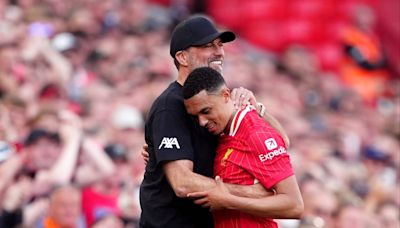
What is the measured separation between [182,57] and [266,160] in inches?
30.8

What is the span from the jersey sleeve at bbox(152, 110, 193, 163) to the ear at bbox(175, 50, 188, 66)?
0.32 metres

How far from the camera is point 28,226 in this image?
8.26 m

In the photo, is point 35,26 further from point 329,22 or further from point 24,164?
point 329,22

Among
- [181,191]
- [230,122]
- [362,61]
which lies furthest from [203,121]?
[362,61]

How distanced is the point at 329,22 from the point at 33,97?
7.10m

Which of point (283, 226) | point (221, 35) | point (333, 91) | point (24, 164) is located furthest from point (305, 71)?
point (221, 35)

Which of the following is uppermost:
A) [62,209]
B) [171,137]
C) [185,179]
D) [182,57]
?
[182,57]

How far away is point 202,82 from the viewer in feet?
19.9

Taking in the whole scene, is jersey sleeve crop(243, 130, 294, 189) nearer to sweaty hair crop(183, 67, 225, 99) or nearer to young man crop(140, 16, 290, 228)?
young man crop(140, 16, 290, 228)

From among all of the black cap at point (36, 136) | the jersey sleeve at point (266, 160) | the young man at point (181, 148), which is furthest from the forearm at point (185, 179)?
the black cap at point (36, 136)

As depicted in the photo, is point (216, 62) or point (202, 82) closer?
point (202, 82)

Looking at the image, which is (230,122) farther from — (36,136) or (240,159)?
(36,136)

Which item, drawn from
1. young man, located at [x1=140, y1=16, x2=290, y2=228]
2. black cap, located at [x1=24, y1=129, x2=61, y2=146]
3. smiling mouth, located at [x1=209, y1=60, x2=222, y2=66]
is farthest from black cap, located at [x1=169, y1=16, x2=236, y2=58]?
black cap, located at [x1=24, y1=129, x2=61, y2=146]

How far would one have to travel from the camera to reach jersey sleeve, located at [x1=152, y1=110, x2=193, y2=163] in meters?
6.09
